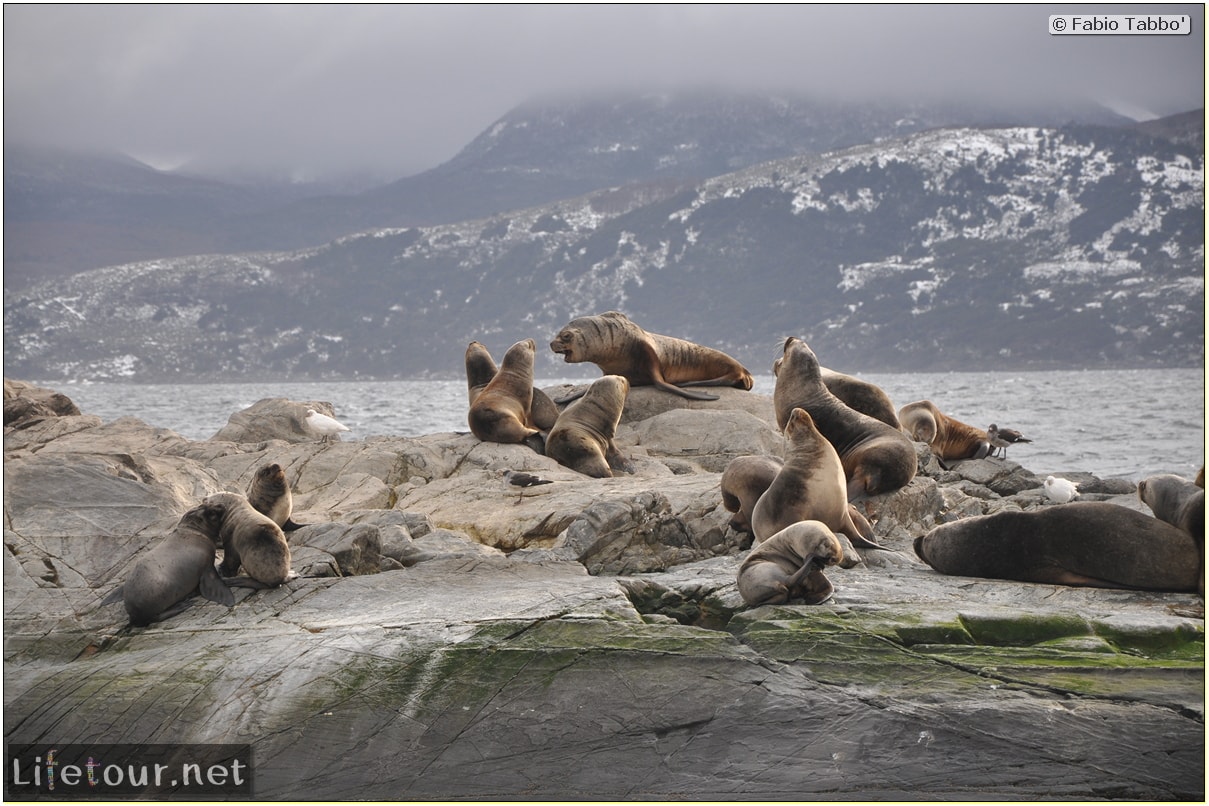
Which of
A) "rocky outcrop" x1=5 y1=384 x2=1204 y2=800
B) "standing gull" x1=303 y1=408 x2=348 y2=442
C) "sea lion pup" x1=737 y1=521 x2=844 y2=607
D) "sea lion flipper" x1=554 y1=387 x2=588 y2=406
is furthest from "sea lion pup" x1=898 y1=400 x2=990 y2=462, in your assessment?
"sea lion pup" x1=737 y1=521 x2=844 y2=607

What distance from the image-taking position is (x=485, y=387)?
1415cm

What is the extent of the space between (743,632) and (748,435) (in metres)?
6.23

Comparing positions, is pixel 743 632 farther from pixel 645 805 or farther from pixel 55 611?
pixel 55 611

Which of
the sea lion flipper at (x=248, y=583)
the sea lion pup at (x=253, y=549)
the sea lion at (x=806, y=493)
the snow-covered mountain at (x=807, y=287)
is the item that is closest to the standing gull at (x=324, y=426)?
the sea lion pup at (x=253, y=549)

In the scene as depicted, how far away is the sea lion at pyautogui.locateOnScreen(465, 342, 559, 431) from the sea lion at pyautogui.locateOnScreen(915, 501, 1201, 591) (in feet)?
21.6

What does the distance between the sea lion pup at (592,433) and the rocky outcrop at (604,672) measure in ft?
10.4

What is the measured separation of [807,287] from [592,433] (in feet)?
561

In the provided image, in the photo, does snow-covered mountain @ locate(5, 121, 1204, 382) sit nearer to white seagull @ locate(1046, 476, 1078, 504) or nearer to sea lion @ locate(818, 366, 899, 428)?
white seagull @ locate(1046, 476, 1078, 504)

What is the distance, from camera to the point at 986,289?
153625mm

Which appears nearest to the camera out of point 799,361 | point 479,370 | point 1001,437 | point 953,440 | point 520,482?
point 520,482

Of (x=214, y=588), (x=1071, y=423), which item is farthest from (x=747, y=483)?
(x=1071, y=423)

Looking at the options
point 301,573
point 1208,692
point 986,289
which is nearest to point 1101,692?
point 1208,692

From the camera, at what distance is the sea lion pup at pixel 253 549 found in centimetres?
728

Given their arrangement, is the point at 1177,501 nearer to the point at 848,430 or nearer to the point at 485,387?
the point at 848,430
